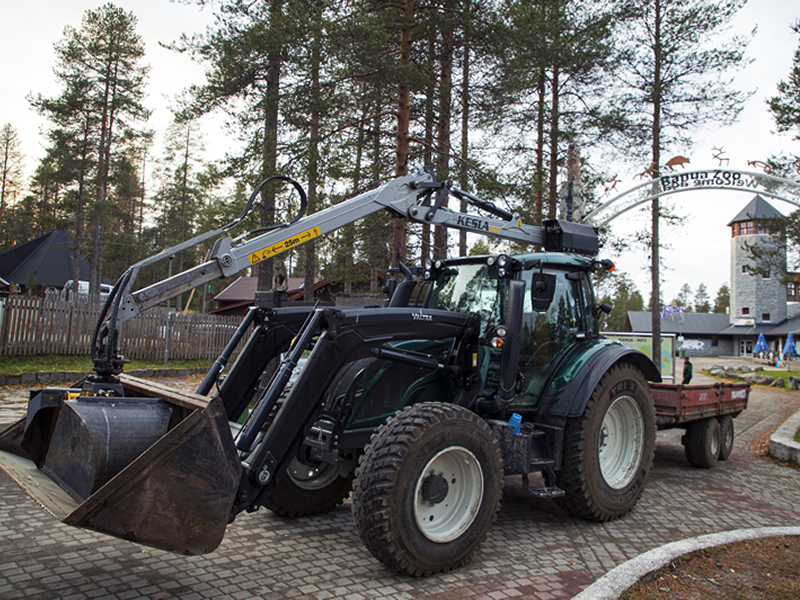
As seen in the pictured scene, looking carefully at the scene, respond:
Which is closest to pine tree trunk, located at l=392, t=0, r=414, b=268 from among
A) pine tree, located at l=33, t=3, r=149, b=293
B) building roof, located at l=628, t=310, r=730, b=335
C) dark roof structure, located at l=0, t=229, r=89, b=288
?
pine tree, located at l=33, t=3, r=149, b=293

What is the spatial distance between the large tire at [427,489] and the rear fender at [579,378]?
108 centimetres

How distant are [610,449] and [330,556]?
3.05 m

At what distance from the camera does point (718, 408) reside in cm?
823

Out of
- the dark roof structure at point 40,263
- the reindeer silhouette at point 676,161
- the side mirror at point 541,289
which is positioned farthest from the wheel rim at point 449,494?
the dark roof structure at point 40,263

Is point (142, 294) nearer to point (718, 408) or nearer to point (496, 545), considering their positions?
point (496, 545)

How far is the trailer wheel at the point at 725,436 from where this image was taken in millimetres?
8508

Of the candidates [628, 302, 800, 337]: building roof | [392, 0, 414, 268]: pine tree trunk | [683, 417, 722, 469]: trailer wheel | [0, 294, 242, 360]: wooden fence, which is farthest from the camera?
[628, 302, 800, 337]: building roof

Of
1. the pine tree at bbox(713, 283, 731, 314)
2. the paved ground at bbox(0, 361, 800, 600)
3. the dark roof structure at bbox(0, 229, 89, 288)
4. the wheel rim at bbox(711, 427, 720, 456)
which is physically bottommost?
the paved ground at bbox(0, 361, 800, 600)

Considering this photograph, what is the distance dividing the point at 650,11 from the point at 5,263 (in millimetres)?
44559

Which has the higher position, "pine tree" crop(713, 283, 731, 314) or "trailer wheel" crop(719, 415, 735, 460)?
"pine tree" crop(713, 283, 731, 314)

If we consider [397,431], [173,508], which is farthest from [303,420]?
[173,508]

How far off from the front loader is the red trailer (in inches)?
64.0

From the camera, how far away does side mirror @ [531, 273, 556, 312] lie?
16.1 feet

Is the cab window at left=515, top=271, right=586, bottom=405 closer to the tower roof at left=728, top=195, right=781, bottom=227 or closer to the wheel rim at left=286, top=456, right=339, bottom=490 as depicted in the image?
the wheel rim at left=286, top=456, right=339, bottom=490
